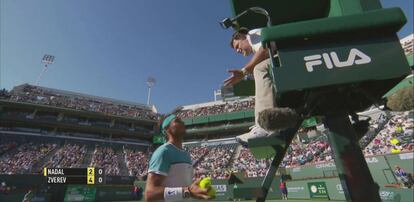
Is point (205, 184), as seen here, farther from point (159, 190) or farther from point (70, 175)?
point (70, 175)

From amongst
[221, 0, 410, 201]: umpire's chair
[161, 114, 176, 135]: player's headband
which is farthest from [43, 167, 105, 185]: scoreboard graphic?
[221, 0, 410, 201]: umpire's chair

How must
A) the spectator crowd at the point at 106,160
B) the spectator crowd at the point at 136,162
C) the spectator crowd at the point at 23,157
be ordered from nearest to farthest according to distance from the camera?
the spectator crowd at the point at 23,157
the spectator crowd at the point at 106,160
the spectator crowd at the point at 136,162

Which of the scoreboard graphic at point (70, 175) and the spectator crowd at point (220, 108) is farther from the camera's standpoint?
the spectator crowd at point (220, 108)

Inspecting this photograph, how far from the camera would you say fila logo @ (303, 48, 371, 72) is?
5.02 ft

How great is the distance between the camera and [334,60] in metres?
1.55

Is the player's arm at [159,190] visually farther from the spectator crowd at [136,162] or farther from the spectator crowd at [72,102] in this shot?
the spectator crowd at [72,102]

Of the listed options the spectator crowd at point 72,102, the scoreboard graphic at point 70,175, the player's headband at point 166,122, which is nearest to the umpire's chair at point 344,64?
the player's headband at point 166,122

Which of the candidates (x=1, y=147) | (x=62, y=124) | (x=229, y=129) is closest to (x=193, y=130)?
(x=229, y=129)

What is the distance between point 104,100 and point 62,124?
13.7 metres

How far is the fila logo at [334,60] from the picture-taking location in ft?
5.02

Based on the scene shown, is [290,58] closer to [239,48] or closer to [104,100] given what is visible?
[239,48]

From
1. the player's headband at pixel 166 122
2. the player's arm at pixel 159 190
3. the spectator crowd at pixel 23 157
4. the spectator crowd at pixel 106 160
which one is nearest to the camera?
the player's arm at pixel 159 190

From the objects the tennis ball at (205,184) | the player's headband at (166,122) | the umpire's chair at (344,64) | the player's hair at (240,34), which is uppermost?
the player's hair at (240,34)

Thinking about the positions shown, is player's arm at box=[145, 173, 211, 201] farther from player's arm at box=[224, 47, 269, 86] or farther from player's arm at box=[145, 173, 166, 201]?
player's arm at box=[224, 47, 269, 86]
